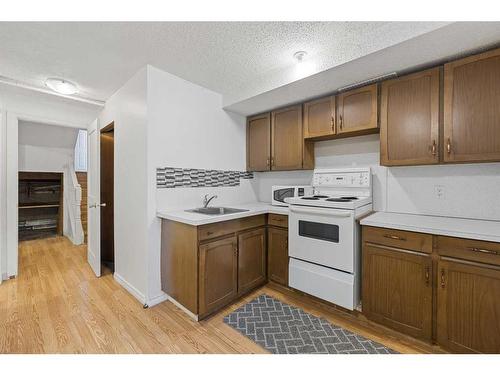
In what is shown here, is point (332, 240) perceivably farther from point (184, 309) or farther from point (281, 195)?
point (184, 309)

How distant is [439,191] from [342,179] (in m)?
0.80

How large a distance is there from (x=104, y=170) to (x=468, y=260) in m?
3.83

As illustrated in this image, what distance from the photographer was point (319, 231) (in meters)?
2.03

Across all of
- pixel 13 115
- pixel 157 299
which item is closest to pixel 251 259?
pixel 157 299

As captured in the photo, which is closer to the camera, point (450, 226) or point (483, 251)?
point (483, 251)

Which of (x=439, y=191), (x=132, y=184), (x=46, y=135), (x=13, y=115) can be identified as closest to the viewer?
(x=439, y=191)

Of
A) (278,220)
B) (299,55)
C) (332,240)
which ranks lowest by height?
(332,240)

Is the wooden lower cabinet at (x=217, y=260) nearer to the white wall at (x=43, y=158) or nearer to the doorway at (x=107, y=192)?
the doorway at (x=107, y=192)

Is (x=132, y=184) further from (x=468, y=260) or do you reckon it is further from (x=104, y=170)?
(x=468, y=260)

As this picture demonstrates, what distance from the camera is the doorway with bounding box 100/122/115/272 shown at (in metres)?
3.06

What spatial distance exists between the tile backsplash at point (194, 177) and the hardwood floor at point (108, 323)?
1.18 m

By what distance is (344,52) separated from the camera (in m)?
1.71

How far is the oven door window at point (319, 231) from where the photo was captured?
1924mm

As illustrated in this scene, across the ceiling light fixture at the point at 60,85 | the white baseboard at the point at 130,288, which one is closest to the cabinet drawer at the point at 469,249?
the white baseboard at the point at 130,288
